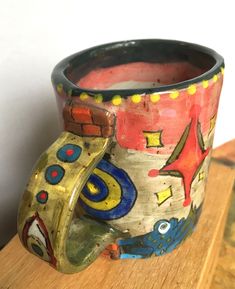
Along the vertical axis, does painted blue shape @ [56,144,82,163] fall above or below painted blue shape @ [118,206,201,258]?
above

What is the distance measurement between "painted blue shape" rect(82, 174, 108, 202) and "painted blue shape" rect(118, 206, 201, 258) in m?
0.04

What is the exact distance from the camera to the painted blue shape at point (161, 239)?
31cm

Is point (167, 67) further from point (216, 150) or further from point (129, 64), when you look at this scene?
point (216, 150)

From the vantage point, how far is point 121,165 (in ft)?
0.92

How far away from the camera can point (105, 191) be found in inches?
11.6

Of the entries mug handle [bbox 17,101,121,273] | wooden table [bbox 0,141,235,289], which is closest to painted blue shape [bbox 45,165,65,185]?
mug handle [bbox 17,101,121,273]

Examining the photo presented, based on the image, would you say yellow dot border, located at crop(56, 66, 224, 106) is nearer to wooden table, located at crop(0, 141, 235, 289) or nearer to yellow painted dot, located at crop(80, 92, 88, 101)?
yellow painted dot, located at crop(80, 92, 88, 101)

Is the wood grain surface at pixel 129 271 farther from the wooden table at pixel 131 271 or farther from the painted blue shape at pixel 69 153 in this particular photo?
the painted blue shape at pixel 69 153

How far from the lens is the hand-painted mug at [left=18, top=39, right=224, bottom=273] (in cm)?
25

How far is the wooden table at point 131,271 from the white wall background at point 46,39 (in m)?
0.11

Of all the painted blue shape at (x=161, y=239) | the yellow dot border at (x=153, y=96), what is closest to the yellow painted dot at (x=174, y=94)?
the yellow dot border at (x=153, y=96)

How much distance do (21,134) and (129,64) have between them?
14 cm

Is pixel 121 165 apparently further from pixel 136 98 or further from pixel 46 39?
pixel 46 39

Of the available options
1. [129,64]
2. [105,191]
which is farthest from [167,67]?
[105,191]
